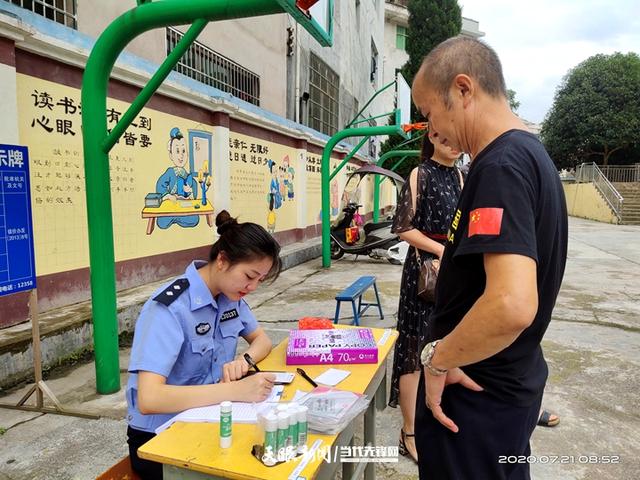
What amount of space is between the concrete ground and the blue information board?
83 centimetres

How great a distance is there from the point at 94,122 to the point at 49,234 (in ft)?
4.85

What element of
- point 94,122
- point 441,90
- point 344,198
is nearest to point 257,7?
point 94,122

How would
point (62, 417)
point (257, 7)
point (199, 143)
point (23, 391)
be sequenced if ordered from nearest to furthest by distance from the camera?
point (257, 7), point (62, 417), point (23, 391), point (199, 143)

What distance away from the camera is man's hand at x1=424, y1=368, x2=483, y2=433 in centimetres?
114

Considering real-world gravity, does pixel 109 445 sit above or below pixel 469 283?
below

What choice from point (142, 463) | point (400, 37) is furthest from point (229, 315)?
point (400, 37)

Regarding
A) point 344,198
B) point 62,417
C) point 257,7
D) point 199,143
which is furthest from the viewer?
point 344,198

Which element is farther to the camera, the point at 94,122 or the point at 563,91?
the point at 563,91

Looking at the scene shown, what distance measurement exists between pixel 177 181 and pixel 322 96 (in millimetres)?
Result: 7477

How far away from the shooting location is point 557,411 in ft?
9.70

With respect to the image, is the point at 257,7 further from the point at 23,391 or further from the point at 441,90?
the point at 23,391

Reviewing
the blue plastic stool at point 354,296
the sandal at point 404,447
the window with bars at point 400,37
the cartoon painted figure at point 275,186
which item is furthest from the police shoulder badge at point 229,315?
the window with bars at point 400,37

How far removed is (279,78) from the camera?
8.98m

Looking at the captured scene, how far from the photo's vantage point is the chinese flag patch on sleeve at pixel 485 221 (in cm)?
96
